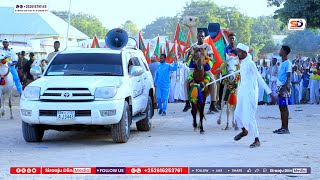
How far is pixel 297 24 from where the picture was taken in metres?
31.0

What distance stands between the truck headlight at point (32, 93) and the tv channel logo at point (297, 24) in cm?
2117

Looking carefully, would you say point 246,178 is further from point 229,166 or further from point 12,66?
point 12,66

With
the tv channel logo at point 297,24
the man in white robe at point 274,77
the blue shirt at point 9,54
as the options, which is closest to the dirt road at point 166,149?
the blue shirt at point 9,54

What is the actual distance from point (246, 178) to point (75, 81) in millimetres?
4391

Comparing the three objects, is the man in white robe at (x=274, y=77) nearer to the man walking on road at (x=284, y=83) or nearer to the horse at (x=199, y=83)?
the man walking on road at (x=284, y=83)

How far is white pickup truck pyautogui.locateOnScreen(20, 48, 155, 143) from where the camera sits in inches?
417

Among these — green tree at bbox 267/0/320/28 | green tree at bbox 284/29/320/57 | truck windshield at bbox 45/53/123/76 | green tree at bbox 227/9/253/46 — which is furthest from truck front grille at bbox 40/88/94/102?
green tree at bbox 227/9/253/46

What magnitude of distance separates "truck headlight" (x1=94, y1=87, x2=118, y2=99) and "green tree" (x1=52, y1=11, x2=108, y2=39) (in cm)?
9516

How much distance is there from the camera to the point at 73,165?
8.69 meters

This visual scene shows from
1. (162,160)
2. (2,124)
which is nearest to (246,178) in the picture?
(162,160)

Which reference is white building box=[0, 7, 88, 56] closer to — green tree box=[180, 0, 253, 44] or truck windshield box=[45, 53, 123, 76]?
green tree box=[180, 0, 253, 44]

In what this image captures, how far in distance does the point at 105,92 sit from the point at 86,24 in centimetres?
10151

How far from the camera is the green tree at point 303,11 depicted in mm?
28781

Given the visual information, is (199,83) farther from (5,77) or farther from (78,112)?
(5,77)
